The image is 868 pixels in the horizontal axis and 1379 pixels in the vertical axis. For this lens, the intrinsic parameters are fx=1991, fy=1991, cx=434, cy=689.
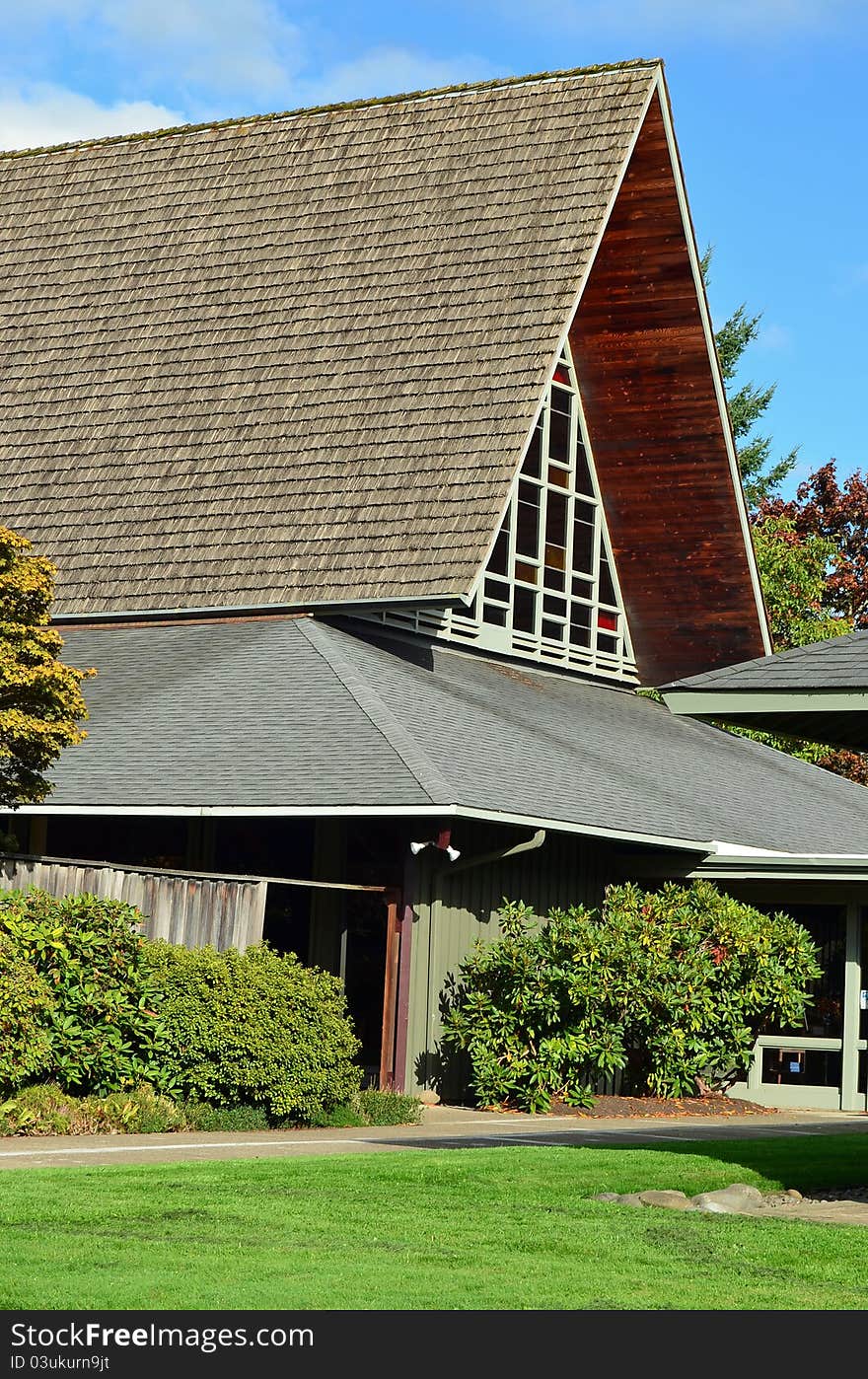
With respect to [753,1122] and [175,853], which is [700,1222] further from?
[175,853]

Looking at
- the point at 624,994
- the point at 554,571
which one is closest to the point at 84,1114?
the point at 624,994

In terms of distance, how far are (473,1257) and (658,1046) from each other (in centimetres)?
1115

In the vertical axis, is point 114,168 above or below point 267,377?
above

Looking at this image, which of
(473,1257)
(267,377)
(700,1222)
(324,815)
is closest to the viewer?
(473,1257)

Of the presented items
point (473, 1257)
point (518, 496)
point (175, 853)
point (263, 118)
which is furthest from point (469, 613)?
point (473, 1257)

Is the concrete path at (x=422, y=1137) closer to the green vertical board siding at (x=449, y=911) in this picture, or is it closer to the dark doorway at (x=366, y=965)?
the green vertical board siding at (x=449, y=911)

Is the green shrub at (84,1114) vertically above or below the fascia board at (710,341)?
below

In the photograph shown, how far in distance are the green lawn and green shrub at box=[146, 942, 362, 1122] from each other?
126 inches

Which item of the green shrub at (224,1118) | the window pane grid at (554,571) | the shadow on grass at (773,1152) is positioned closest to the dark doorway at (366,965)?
the green shrub at (224,1118)

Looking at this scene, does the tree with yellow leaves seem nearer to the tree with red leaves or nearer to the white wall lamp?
the white wall lamp

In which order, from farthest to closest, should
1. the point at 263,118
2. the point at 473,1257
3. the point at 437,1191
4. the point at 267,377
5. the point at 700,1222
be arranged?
the point at 263,118, the point at 267,377, the point at 437,1191, the point at 700,1222, the point at 473,1257

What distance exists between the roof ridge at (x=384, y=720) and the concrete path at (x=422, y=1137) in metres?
2.96

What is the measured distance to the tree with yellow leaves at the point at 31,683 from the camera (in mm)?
17578

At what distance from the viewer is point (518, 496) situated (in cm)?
2561
